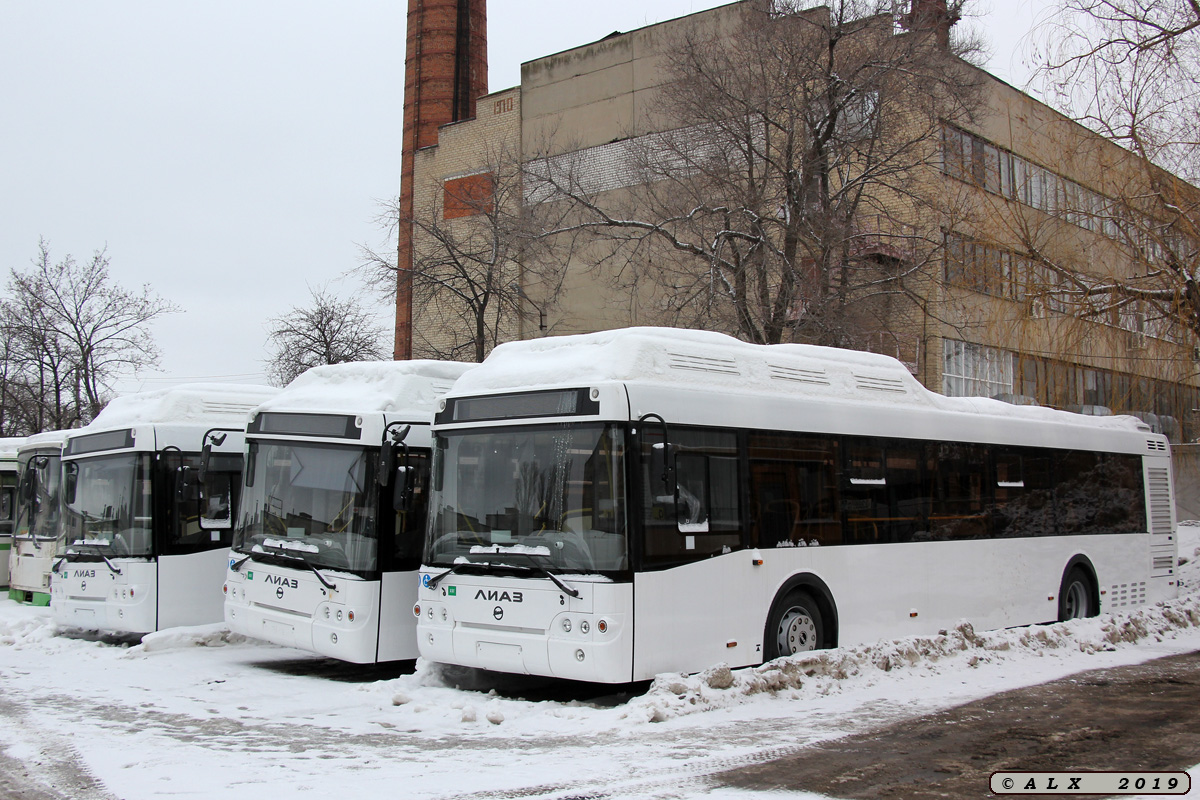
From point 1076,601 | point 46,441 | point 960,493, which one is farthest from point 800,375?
point 46,441

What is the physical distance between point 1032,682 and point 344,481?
6.85m

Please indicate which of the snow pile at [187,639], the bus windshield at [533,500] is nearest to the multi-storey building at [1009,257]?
the bus windshield at [533,500]

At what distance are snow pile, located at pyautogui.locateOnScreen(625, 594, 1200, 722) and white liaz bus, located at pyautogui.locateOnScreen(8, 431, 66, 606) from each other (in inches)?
433

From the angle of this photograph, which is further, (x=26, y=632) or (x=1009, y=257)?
(x=1009, y=257)

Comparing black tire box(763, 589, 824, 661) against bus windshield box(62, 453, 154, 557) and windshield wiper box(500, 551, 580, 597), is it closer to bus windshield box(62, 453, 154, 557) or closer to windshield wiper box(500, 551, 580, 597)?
windshield wiper box(500, 551, 580, 597)

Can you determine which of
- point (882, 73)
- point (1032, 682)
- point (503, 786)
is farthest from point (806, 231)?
point (503, 786)

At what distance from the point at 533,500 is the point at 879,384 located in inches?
182

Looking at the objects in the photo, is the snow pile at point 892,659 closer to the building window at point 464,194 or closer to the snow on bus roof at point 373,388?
the snow on bus roof at point 373,388

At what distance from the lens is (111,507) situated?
1305 centimetres

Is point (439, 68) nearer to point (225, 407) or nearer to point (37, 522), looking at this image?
point (37, 522)

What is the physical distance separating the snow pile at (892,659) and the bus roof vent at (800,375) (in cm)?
263

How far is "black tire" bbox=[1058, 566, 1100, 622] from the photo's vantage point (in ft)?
44.6
